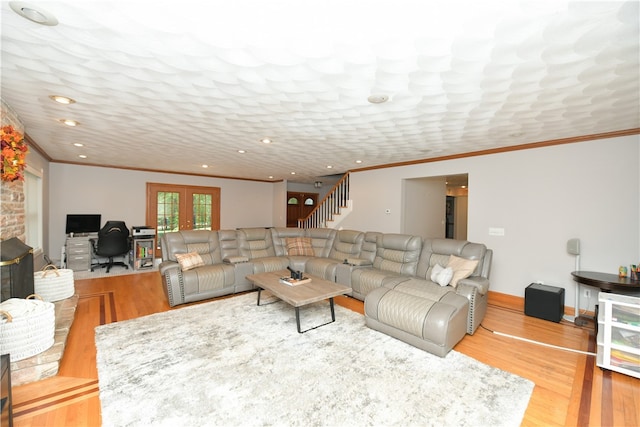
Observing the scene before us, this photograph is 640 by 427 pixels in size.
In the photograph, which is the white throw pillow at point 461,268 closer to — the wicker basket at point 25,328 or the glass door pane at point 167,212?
the wicker basket at point 25,328

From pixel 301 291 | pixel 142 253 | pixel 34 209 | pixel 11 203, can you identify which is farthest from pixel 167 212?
pixel 301 291

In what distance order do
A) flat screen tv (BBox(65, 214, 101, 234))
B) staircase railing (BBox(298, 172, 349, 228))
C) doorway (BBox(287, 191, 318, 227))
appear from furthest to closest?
1. doorway (BBox(287, 191, 318, 227))
2. staircase railing (BBox(298, 172, 349, 228))
3. flat screen tv (BBox(65, 214, 101, 234))

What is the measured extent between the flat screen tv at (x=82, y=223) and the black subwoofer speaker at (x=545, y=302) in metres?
8.69

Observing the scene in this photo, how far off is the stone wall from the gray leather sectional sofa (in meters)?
1.63

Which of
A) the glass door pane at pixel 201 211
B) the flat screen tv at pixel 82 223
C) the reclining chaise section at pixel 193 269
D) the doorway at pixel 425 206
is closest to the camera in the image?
the reclining chaise section at pixel 193 269

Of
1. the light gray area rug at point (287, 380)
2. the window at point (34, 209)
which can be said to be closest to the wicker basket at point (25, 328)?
the light gray area rug at point (287, 380)

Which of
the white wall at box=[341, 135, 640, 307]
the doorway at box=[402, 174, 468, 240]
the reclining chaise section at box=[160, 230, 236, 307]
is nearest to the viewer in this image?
the white wall at box=[341, 135, 640, 307]

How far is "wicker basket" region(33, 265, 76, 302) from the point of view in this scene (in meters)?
3.47

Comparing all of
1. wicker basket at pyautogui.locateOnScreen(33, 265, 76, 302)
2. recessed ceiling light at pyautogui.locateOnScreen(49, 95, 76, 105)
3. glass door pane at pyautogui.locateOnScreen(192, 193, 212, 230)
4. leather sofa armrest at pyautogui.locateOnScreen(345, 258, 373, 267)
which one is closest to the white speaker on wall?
leather sofa armrest at pyautogui.locateOnScreen(345, 258, 373, 267)

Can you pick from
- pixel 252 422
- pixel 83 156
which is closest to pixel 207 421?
pixel 252 422

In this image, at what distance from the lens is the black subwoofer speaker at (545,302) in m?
3.55

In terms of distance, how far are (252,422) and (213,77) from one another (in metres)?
2.49

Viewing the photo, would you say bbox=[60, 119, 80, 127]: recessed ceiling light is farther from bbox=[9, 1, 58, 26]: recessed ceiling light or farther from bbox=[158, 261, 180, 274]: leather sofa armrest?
bbox=[9, 1, 58, 26]: recessed ceiling light

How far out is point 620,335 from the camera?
2.46 meters
